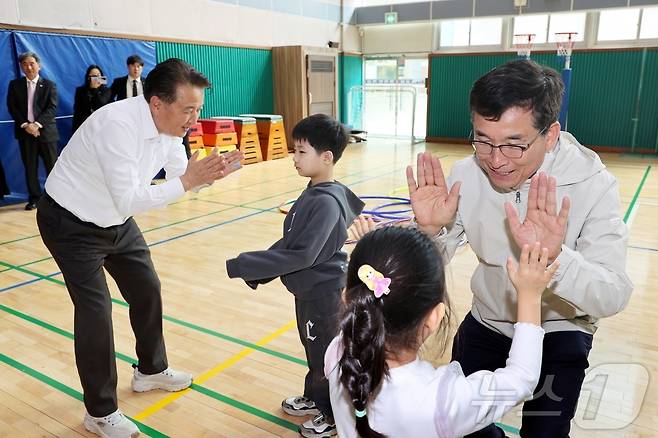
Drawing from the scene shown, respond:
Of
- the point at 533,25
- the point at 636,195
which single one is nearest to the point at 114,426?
the point at 636,195

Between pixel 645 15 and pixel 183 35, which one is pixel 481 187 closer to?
pixel 183 35

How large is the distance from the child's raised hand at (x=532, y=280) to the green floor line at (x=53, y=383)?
1760 mm

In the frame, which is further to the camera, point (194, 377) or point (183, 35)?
point (183, 35)

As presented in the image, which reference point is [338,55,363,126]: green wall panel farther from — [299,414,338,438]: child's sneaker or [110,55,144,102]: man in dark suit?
[299,414,338,438]: child's sneaker

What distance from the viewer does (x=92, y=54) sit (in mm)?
8070

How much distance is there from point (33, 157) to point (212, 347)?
16.6ft

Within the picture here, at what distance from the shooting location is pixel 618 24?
11656 millimetres

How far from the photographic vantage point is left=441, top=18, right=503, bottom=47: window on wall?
12938 mm

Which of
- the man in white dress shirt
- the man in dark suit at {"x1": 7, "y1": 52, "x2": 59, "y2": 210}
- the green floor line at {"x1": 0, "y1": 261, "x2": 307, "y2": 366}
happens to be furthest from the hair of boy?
the man in dark suit at {"x1": 7, "y1": 52, "x2": 59, "y2": 210}

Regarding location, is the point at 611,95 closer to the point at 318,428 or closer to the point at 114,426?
the point at 318,428

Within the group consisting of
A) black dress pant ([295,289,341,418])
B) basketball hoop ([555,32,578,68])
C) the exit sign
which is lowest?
black dress pant ([295,289,341,418])

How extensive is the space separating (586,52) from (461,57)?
2.81 meters

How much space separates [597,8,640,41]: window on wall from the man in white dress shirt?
11847mm

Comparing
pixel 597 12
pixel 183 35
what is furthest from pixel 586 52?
pixel 183 35
